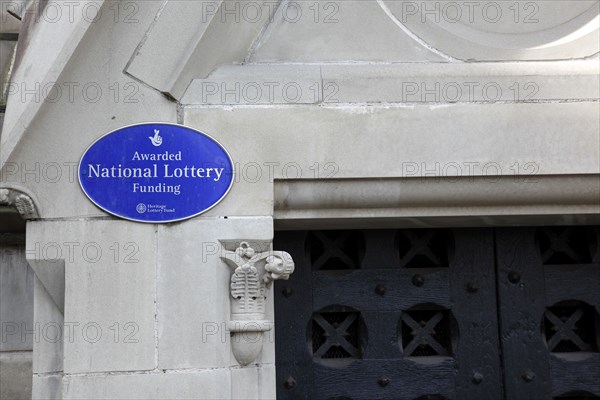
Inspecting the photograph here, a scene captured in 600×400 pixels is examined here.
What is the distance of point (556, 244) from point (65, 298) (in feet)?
6.38

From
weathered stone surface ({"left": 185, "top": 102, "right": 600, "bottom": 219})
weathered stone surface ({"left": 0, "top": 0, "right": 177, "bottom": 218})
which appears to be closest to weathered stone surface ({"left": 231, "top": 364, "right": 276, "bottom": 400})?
weathered stone surface ({"left": 185, "top": 102, "right": 600, "bottom": 219})

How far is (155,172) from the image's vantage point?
2.93 metres

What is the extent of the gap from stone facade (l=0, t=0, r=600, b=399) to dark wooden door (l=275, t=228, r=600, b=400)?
180 millimetres

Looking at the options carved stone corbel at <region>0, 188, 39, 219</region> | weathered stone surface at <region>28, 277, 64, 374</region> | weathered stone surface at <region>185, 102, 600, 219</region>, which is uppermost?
weathered stone surface at <region>185, 102, 600, 219</region>

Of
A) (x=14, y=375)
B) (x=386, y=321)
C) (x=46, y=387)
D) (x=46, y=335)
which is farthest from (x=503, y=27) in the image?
(x=14, y=375)

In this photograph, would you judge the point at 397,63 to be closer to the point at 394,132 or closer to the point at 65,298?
the point at 394,132

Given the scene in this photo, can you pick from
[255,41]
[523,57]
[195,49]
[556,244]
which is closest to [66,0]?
[195,49]

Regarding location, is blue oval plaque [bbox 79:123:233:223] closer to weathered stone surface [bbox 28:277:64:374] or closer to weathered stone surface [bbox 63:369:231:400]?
weathered stone surface [bbox 28:277:64:374]

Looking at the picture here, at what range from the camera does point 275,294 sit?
329 cm

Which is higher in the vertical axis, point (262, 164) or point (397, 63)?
point (397, 63)

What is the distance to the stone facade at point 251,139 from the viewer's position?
2854 millimetres

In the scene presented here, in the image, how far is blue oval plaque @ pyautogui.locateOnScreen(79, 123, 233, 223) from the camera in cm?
290

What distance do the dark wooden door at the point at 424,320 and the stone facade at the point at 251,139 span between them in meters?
0.18

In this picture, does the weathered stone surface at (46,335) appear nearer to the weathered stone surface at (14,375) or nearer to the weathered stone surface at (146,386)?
the weathered stone surface at (146,386)
